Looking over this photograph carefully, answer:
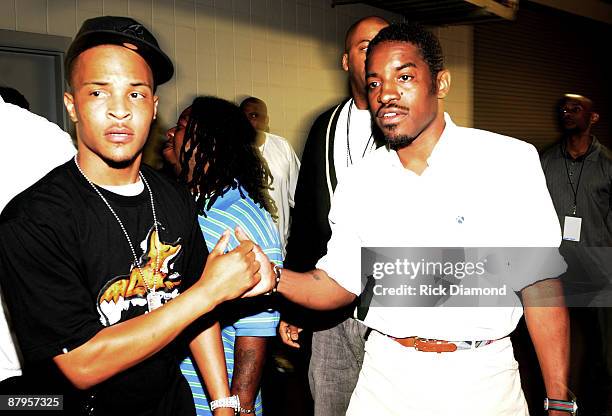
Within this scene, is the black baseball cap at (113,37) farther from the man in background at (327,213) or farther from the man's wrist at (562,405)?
the man's wrist at (562,405)

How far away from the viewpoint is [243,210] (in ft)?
8.35

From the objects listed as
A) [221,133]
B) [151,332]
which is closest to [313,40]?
[221,133]

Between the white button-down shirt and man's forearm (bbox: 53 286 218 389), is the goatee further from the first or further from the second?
man's forearm (bbox: 53 286 218 389)

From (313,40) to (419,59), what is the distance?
17.3 ft

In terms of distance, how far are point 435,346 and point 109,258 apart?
1.03m

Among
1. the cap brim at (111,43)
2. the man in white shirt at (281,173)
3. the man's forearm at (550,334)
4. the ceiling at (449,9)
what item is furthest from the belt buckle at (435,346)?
the ceiling at (449,9)

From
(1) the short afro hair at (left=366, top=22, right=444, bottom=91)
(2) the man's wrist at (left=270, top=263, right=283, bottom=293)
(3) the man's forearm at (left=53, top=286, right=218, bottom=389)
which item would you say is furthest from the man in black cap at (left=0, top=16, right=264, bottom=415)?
(1) the short afro hair at (left=366, top=22, right=444, bottom=91)

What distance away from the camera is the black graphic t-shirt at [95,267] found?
151cm

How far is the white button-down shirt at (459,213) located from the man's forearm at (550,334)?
54 millimetres

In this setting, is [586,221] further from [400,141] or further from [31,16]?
[31,16]

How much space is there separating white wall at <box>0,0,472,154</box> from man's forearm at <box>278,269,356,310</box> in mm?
3605

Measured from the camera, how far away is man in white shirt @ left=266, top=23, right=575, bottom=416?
2035 millimetres

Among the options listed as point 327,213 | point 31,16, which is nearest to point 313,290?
point 327,213

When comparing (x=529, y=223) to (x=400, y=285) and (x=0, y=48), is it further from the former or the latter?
(x=0, y=48)
